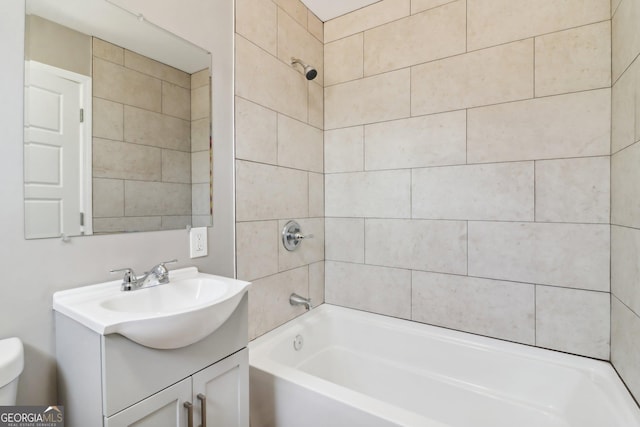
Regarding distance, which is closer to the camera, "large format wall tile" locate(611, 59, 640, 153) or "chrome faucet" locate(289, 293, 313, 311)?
"large format wall tile" locate(611, 59, 640, 153)

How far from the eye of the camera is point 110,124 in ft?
3.92

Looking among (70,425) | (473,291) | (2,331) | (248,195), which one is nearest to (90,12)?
(248,195)

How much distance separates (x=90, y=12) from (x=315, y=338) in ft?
6.73

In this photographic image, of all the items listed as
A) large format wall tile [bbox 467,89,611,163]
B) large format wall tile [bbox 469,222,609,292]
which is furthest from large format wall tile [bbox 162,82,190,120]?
large format wall tile [bbox 469,222,609,292]

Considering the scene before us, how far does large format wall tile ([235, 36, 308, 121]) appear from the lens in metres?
1.69

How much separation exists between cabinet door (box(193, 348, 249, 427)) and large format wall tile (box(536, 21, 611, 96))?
2.01m

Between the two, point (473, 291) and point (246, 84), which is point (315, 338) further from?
point (246, 84)

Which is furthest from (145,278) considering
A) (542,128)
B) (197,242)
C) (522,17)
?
(522,17)

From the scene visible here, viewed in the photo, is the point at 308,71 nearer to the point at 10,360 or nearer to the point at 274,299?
the point at 274,299

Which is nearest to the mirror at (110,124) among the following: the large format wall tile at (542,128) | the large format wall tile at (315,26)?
the large format wall tile at (315,26)

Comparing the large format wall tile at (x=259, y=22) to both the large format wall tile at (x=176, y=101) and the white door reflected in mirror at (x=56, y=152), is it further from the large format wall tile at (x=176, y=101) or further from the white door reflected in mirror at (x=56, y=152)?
the white door reflected in mirror at (x=56, y=152)

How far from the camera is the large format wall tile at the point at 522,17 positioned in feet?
5.11

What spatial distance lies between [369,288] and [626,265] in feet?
4.44

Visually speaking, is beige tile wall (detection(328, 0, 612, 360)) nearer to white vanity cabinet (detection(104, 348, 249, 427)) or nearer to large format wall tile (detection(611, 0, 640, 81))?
large format wall tile (detection(611, 0, 640, 81))
